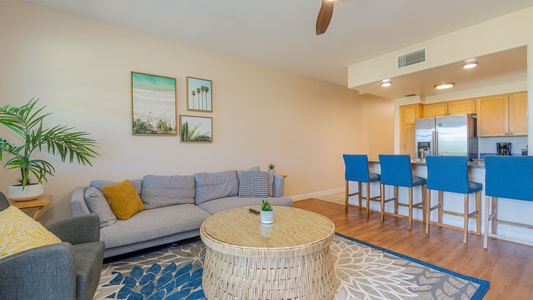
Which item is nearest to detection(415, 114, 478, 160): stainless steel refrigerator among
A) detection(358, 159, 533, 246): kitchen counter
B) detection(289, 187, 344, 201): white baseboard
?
detection(358, 159, 533, 246): kitchen counter

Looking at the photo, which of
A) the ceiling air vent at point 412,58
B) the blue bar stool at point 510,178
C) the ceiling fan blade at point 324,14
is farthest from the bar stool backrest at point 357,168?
the ceiling fan blade at point 324,14

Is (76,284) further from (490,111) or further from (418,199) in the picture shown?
(490,111)

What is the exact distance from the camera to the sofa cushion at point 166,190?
2.96 m

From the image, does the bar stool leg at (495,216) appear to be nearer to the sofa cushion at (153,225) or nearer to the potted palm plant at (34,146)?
→ the sofa cushion at (153,225)

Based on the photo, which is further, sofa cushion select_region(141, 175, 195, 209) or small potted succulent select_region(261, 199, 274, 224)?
sofa cushion select_region(141, 175, 195, 209)

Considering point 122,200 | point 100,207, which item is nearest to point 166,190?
point 122,200

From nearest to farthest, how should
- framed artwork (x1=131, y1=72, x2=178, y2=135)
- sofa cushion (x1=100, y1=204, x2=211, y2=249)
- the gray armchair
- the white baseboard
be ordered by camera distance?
1. the gray armchair
2. sofa cushion (x1=100, y1=204, x2=211, y2=249)
3. framed artwork (x1=131, y1=72, x2=178, y2=135)
4. the white baseboard

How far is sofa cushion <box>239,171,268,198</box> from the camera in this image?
353 cm

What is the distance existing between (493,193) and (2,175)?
213 inches

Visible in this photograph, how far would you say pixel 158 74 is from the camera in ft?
11.2

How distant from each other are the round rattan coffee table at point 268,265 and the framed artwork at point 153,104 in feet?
6.97

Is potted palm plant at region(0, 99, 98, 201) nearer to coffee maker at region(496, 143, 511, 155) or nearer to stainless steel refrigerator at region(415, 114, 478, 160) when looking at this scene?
stainless steel refrigerator at region(415, 114, 478, 160)

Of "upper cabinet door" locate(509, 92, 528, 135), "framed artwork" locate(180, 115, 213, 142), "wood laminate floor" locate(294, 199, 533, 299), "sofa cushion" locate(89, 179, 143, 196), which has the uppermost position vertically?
"upper cabinet door" locate(509, 92, 528, 135)

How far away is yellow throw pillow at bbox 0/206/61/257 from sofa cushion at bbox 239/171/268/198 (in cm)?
232
